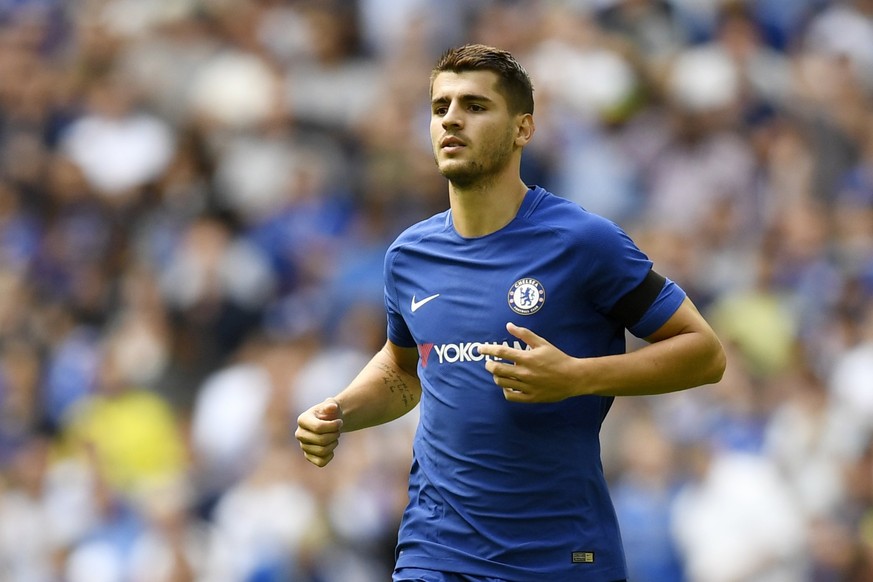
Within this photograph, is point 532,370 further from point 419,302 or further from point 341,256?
point 341,256

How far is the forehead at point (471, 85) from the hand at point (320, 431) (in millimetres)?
1101

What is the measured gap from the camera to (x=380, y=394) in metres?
5.50

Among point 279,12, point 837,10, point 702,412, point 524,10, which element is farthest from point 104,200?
point 837,10

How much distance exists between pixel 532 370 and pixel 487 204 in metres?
0.86

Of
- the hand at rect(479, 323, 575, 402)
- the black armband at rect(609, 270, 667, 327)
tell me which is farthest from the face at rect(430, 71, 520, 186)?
the hand at rect(479, 323, 575, 402)

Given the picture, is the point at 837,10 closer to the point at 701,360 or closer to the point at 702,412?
the point at 702,412

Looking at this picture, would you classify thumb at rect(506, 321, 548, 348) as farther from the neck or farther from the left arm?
the neck

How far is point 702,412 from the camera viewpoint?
10078 mm

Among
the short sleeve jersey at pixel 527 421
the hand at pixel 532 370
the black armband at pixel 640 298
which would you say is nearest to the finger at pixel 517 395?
the hand at pixel 532 370

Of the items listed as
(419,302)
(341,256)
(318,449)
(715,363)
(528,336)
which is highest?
(341,256)

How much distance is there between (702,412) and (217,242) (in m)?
4.07

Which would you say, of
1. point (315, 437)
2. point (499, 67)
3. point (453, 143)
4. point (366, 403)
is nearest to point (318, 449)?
point (315, 437)

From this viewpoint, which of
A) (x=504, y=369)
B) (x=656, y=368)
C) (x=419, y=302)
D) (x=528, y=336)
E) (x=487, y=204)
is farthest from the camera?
(x=419, y=302)

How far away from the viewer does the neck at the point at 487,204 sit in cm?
511
